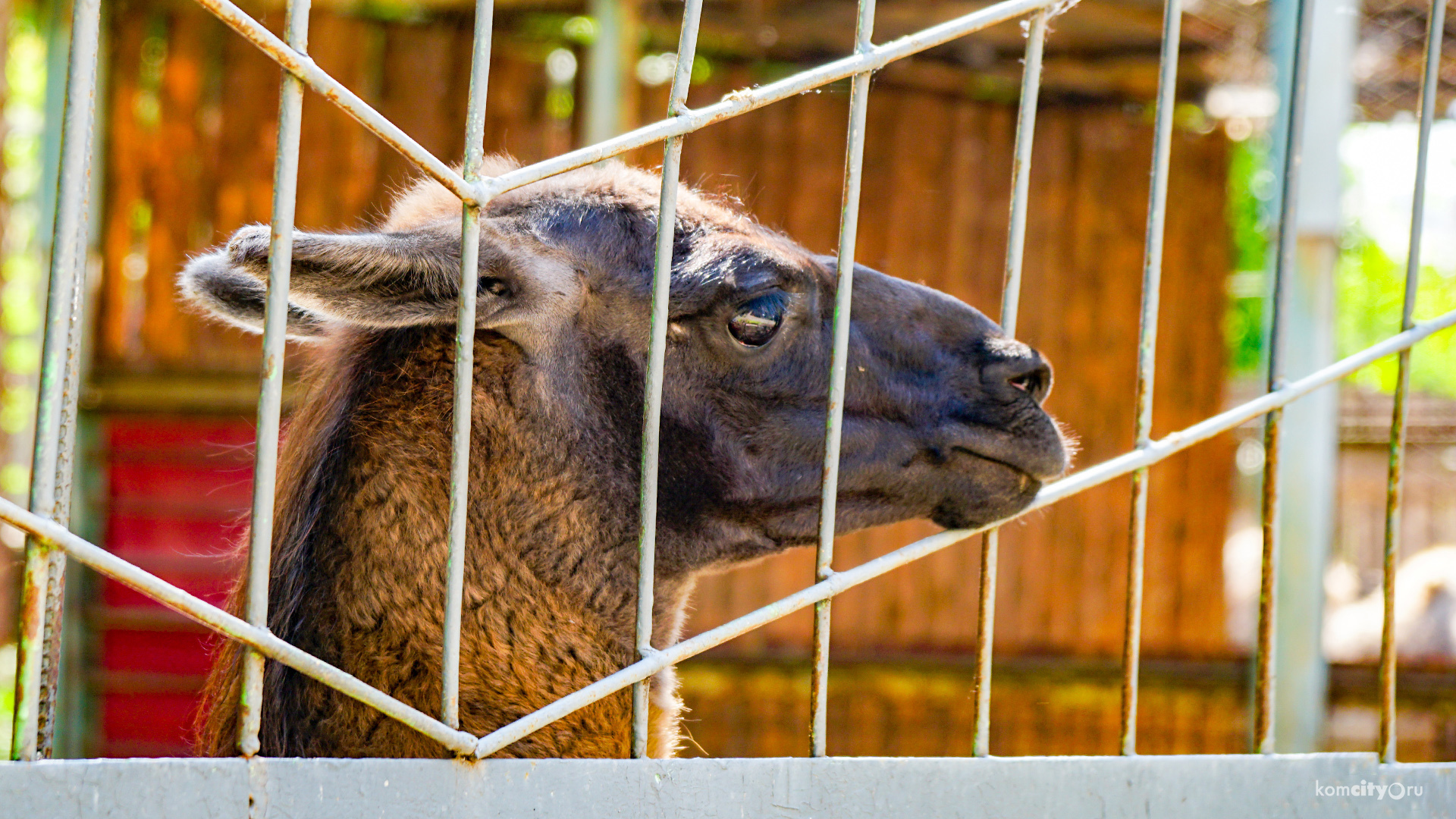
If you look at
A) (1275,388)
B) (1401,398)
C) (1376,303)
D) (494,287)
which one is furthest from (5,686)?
(1376,303)

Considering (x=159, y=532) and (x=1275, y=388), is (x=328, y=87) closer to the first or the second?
(x=1275, y=388)

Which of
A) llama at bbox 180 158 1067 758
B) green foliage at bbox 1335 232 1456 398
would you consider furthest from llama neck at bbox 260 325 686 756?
green foliage at bbox 1335 232 1456 398

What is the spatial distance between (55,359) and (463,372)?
48 centimetres

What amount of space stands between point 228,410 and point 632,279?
5737 mm

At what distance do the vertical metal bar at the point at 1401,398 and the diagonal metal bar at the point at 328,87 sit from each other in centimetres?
179

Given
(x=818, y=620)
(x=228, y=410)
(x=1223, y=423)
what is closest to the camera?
(x=818, y=620)

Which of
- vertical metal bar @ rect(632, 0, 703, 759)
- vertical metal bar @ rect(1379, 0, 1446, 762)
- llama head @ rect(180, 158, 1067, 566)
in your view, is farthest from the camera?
llama head @ rect(180, 158, 1067, 566)

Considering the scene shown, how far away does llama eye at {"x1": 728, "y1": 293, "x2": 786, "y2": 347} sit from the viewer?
7.84ft

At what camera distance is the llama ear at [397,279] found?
1.83m

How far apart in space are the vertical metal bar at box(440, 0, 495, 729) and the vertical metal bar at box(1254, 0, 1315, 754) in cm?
140

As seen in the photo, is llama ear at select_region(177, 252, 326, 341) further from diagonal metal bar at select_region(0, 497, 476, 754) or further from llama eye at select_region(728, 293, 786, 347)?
llama eye at select_region(728, 293, 786, 347)

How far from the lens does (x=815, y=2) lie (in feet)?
22.6

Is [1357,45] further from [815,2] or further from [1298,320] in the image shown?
[815,2]

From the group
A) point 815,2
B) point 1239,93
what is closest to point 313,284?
point 815,2
